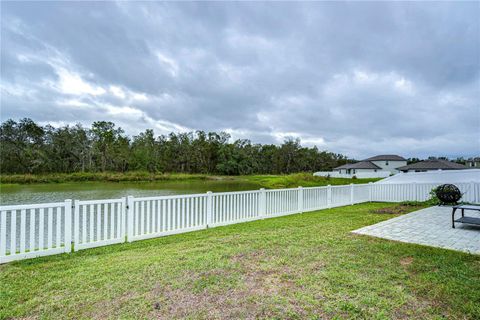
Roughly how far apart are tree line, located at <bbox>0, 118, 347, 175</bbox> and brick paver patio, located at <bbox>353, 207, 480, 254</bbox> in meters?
42.1

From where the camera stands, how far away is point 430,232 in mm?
5027

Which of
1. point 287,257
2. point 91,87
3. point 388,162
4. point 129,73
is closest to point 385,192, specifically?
point 287,257

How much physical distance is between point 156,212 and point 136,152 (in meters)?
40.2

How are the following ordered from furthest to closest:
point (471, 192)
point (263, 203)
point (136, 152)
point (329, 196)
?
point (136, 152) → point (471, 192) → point (329, 196) → point (263, 203)

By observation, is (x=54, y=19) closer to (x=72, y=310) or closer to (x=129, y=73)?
(x=129, y=73)

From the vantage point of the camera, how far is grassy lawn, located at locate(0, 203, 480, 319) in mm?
2188

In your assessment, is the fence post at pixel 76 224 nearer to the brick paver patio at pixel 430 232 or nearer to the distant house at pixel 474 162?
the brick paver patio at pixel 430 232

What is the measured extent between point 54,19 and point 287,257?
33.9ft

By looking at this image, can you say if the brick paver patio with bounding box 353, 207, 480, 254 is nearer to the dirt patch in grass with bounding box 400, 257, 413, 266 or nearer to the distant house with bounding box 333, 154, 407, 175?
the dirt patch in grass with bounding box 400, 257, 413, 266

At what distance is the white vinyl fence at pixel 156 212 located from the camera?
3852mm

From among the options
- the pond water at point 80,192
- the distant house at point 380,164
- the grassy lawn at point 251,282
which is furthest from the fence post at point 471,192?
the distant house at point 380,164

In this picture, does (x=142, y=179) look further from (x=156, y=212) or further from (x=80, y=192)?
(x=156, y=212)

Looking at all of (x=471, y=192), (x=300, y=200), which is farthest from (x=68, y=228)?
(x=471, y=192)

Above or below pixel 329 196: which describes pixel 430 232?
below
